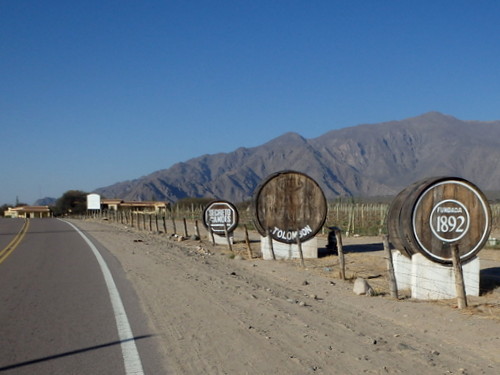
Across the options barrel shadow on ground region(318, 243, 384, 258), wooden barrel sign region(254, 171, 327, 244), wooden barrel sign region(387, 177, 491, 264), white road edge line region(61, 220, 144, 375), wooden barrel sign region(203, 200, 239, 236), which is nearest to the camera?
white road edge line region(61, 220, 144, 375)

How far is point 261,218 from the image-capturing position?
59.5 feet

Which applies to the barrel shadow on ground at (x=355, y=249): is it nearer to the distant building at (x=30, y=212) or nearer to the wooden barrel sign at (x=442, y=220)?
the wooden barrel sign at (x=442, y=220)

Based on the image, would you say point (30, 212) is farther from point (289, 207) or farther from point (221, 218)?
point (289, 207)

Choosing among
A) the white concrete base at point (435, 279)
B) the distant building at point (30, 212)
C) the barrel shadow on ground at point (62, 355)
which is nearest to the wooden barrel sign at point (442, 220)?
the white concrete base at point (435, 279)

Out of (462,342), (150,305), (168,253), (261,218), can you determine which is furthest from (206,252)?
(462,342)

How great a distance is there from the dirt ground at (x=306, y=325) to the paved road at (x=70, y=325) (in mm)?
362

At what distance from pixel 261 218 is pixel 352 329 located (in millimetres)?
10225

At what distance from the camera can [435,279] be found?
1107 cm

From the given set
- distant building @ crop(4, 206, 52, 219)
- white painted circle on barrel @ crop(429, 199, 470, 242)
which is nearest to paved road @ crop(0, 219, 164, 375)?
white painted circle on barrel @ crop(429, 199, 470, 242)

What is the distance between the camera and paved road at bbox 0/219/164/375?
21.0ft

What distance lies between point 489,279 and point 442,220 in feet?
11.2

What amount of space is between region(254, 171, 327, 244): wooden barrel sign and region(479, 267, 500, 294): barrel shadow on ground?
17.6ft

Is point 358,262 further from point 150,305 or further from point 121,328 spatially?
point 121,328

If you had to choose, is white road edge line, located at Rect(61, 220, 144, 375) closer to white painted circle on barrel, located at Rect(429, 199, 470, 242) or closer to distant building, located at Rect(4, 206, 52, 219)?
white painted circle on barrel, located at Rect(429, 199, 470, 242)
